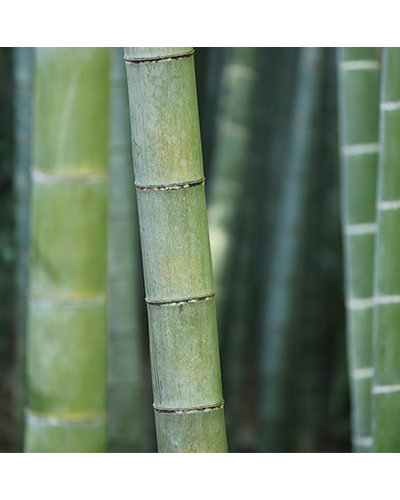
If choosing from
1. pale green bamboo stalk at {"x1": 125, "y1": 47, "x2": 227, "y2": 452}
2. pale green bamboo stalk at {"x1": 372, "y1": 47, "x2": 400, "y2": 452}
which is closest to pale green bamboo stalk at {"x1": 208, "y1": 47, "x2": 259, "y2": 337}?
pale green bamboo stalk at {"x1": 372, "y1": 47, "x2": 400, "y2": 452}

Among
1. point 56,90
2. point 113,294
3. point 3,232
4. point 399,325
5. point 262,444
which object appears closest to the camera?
point 56,90

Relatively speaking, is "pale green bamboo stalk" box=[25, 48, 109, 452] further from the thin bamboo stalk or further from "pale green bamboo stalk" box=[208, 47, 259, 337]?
the thin bamboo stalk

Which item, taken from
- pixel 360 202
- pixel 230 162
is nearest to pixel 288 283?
pixel 230 162

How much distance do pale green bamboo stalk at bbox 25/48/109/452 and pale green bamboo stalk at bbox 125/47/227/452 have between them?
0.18m

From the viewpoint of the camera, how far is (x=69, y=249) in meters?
0.84

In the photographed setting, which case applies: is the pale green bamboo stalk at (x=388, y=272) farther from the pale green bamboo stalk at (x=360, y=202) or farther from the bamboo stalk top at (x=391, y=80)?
the pale green bamboo stalk at (x=360, y=202)

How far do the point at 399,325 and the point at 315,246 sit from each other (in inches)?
60.3

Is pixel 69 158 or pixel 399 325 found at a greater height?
pixel 69 158

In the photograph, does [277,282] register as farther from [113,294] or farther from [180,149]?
[180,149]

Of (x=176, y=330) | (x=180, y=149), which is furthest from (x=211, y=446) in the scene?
(x=180, y=149)

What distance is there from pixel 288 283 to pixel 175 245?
53.0 inches

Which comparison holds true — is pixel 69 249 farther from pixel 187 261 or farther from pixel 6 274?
pixel 6 274

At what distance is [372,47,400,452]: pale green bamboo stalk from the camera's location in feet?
2.86

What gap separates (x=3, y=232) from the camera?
2311mm
